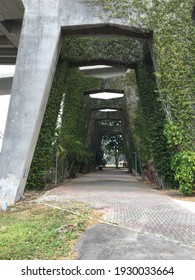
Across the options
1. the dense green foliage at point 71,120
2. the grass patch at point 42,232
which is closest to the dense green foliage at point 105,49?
the dense green foliage at point 71,120

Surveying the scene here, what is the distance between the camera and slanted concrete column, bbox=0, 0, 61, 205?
26.5 feet

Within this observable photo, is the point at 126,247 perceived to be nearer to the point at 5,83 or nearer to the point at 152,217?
the point at 152,217

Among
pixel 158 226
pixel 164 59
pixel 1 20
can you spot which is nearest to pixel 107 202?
pixel 158 226

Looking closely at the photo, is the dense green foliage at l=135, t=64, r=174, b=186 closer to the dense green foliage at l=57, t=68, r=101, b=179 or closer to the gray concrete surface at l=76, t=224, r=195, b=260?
the dense green foliage at l=57, t=68, r=101, b=179

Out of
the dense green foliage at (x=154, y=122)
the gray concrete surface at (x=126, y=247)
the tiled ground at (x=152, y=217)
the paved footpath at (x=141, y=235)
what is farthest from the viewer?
the dense green foliage at (x=154, y=122)

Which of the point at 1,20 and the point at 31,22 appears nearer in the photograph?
the point at 31,22

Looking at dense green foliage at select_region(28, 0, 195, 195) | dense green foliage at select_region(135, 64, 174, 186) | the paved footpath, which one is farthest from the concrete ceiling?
the paved footpath

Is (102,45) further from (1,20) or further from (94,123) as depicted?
(94,123)

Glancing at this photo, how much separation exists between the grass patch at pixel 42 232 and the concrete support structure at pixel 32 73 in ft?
6.12

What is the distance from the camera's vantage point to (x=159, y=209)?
6.52 m

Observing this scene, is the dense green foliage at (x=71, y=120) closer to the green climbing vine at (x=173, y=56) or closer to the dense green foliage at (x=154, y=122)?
the dense green foliage at (x=154, y=122)

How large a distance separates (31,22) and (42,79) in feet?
6.50

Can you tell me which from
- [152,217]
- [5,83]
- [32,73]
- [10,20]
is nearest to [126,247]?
[152,217]

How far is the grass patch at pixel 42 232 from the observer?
3803mm
